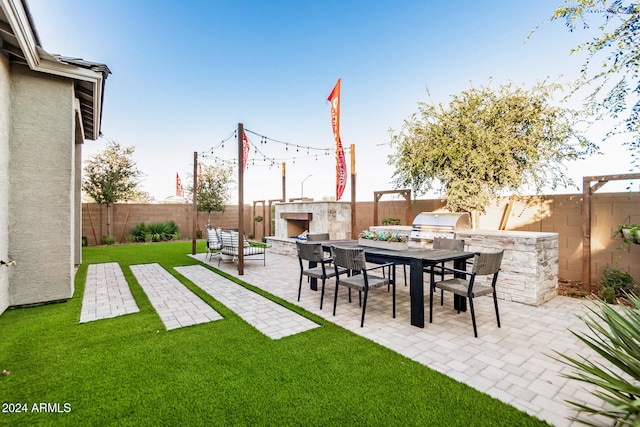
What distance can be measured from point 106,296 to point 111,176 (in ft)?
30.6

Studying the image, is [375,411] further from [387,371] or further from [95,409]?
[95,409]

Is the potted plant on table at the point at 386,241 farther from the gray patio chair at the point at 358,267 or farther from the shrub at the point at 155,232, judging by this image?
the shrub at the point at 155,232

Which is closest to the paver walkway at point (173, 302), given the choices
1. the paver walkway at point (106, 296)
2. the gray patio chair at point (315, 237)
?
the paver walkway at point (106, 296)

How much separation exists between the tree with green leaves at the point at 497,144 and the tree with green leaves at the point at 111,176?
38.8 feet

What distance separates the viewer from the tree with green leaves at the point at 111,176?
1157cm

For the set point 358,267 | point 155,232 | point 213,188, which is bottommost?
point 155,232

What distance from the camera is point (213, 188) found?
1425cm

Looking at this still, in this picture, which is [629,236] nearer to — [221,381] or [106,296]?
[221,381]

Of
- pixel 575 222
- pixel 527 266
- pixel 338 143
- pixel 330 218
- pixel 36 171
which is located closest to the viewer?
pixel 36 171

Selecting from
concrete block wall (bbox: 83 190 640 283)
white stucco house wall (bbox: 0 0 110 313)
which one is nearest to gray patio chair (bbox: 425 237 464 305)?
concrete block wall (bbox: 83 190 640 283)

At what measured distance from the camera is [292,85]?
10.2 m

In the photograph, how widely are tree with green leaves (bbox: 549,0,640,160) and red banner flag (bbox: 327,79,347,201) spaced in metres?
3.92

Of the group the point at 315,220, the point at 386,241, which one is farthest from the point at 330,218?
the point at 386,241

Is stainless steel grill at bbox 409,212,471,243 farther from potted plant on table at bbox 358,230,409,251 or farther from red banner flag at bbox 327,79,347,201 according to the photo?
red banner flag at bbox 327,79,347,201
